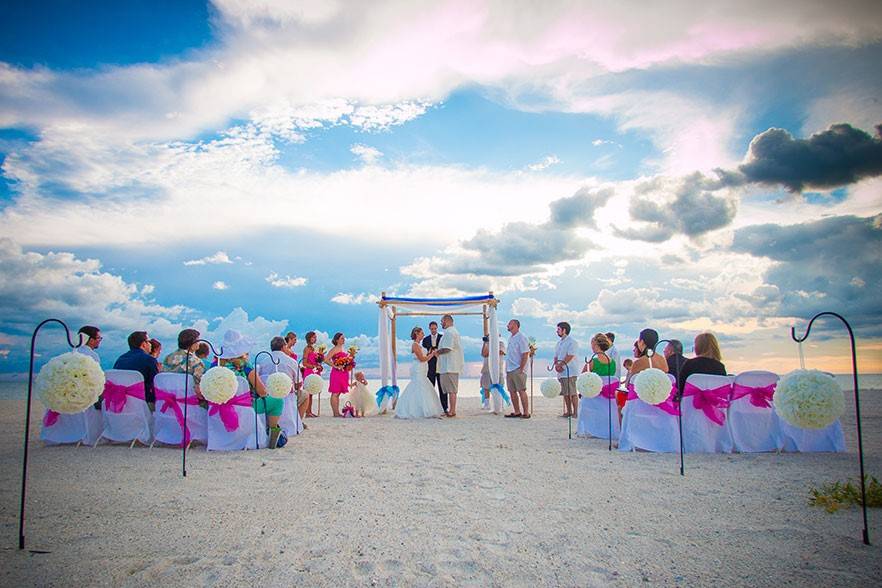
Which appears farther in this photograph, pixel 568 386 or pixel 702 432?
pixel 568 386

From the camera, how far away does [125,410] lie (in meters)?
7.11

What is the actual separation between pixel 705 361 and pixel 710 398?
559mm

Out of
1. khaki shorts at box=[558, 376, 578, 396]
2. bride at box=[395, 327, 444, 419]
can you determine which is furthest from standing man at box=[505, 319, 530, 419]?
bride at box=[395, 327, 444, 419]

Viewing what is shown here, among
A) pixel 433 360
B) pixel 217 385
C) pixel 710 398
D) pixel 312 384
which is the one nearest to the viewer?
pixel 217 385

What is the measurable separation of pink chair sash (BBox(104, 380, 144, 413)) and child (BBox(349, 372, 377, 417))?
5.34 m

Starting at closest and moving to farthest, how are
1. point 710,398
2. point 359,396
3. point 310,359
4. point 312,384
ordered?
point 710,398 < point 312,384 < point 310,359 < point 359,396

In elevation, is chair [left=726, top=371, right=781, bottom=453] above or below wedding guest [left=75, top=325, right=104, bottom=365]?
below

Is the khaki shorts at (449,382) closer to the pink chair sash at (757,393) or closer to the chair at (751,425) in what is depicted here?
the chair at (751,425)

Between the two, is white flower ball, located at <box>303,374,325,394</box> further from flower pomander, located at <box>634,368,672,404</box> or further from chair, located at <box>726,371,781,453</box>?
chair, located at <box>726,371,781,453</box>

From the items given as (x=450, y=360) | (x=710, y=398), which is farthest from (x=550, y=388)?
(x=710, y=398)

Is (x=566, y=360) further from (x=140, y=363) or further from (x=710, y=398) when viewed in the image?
(x=140, y=363)

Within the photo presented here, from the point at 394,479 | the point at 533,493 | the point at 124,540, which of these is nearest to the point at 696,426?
the point at 533,493

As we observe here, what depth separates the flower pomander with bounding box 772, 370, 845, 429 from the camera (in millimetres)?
3887

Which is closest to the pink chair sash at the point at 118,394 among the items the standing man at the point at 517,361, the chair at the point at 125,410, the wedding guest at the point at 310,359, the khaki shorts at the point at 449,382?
the chair at the point at 125,410
